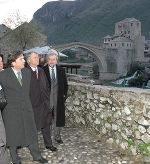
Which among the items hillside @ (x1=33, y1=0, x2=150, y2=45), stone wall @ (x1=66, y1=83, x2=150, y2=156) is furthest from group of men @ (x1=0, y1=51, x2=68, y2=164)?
hillside @ (x1=33, y1=0, x2=150, y2=45)

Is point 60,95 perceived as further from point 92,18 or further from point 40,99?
point 92,18

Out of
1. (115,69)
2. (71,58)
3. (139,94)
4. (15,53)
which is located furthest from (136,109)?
(71,58)

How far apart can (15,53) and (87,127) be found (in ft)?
7.77

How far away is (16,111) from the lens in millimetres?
→ 3166

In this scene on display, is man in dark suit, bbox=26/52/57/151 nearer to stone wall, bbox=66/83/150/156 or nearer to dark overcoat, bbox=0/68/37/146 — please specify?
dark overcoat, bbox=0/68/37/146

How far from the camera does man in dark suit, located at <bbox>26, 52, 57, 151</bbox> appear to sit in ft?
11.8

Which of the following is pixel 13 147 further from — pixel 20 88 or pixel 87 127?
pixel 87 127

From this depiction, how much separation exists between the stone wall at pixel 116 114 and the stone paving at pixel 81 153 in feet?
0.61

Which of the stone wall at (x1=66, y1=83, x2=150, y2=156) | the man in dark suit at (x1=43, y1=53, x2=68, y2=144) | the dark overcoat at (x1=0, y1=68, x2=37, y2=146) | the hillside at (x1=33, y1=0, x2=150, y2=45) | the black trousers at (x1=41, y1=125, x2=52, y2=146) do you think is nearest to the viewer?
the dark overcoat at (x1=0, y1=68, x2=37, y2=146)

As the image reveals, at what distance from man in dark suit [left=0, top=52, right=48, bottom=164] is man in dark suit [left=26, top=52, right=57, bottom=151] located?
10.3 inches

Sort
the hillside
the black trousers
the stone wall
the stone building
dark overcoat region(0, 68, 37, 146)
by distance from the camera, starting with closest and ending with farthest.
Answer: dark overcoat region(0, 68, 37, 146) < the stone wall < the black trousers < the stone building < the hillside

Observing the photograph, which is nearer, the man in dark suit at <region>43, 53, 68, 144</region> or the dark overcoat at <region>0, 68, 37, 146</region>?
the dark overcoat at <region>0, 68, 37, 146</region>

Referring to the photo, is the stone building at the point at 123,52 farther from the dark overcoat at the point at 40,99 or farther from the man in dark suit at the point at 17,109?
the man in dark suit at the point at 17,109

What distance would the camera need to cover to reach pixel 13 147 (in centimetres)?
334
